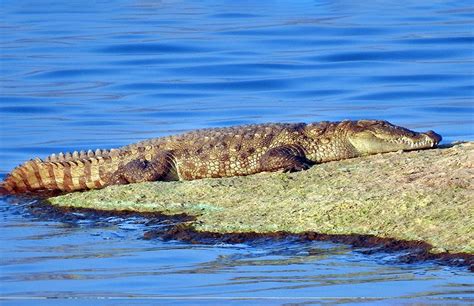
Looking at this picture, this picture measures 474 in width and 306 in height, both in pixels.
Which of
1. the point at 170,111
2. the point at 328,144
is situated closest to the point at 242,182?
the point at 328,144

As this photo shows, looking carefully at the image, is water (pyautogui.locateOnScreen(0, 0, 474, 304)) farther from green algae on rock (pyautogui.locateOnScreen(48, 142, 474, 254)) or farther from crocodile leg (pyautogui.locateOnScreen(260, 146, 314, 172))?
crocodile leg (pyautogui.locateOnScreen(260, 146, 314, 172))

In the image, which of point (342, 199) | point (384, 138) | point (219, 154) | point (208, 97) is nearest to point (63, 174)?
point (219, 154)

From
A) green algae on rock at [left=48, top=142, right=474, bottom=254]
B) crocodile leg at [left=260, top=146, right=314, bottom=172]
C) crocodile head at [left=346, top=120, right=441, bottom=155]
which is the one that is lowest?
green algae on rock at [left=48, top=142, right=474, bottom=254]

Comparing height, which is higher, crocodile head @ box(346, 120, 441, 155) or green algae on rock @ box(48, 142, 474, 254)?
crocodile head @ box(346, 120, 441, 155)

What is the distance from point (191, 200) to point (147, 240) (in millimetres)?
910

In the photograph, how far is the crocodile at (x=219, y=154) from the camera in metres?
11.9

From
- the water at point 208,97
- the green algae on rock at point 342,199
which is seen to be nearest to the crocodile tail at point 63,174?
the green algae on rock at point 342,199

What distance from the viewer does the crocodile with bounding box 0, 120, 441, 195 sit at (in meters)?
11.9

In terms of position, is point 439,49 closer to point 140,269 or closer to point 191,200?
point 191,200

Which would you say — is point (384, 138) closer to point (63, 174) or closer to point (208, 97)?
point (63, 174)

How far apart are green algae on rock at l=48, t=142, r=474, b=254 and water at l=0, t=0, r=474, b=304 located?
13.0 inches

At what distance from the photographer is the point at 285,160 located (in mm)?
11594

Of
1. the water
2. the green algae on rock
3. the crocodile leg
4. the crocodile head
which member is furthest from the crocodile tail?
the crocodile head

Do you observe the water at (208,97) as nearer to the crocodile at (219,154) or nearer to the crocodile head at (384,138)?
the crocodile at (219,154)
